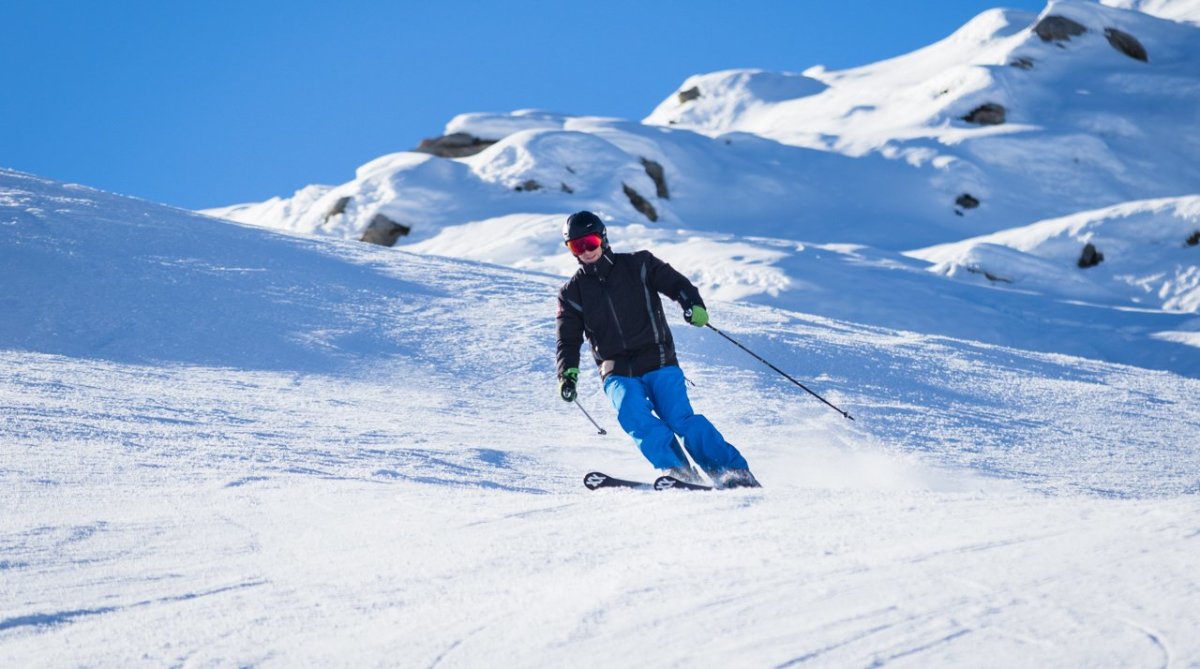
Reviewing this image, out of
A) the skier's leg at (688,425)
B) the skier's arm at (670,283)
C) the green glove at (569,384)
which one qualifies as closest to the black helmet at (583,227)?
the skier's arm at (670,283)

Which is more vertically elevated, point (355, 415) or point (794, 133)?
point (794, 133)

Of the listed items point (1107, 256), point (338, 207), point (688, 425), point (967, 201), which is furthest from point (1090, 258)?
point (688, 425)

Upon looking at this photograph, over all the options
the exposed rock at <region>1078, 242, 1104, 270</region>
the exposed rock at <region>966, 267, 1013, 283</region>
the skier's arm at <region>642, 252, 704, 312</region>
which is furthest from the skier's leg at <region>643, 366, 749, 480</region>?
the exposed rock at <region>1078, 242, 1104, 270</region>

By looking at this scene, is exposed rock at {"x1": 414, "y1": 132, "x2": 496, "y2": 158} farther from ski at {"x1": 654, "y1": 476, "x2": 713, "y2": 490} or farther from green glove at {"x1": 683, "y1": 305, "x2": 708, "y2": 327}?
ski at {"x1": 654, "y1": 476, "x2": 713, "y2": 490}

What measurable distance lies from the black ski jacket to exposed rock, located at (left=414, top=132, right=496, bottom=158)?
1370 inches

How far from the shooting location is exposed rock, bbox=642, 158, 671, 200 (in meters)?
34.6

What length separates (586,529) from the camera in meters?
4.27

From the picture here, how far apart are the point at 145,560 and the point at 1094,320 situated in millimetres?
21353

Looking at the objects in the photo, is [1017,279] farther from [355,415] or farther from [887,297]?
[355,415]

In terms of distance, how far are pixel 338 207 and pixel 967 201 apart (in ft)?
60.4

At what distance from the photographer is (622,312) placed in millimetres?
6453

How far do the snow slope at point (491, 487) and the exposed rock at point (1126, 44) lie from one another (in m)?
38.1

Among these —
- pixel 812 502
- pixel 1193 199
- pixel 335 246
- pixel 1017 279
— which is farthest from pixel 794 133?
pixel 812 502

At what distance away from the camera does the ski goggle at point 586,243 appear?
6.42m
